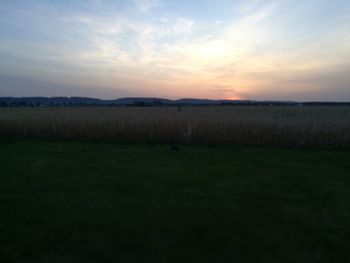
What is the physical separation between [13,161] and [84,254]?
4.74m

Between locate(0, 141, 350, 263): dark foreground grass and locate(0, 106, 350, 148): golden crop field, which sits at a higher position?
locate(0, 106, 350, 148): golden crop field

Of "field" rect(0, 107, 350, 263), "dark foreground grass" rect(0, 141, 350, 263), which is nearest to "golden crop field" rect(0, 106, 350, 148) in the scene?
"field" rect(0, 107, 350, 263)

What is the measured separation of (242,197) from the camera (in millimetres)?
3508

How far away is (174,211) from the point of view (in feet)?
9.96

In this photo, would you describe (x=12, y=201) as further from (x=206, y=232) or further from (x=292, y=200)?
(x=292, y=200)

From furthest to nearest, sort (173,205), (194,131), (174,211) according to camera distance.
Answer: (194,131) < (173,205) < (174,211)

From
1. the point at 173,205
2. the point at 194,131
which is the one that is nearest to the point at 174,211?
the point at 173,205

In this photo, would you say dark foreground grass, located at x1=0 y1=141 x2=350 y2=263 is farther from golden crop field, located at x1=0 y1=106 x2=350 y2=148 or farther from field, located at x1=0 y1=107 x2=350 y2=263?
golden crop field, located at x1=0 y1=106 x2=350 y2=148

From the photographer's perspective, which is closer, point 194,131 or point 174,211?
point 174,211

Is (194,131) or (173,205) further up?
(194,131)

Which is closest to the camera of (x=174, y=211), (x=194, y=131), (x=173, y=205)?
(x=174, y=211)

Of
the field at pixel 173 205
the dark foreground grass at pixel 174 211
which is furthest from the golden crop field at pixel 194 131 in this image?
the dark foreground grass at pixel 174 211

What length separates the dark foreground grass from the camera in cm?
220

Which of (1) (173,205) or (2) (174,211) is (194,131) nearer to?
(1) (173,205)
